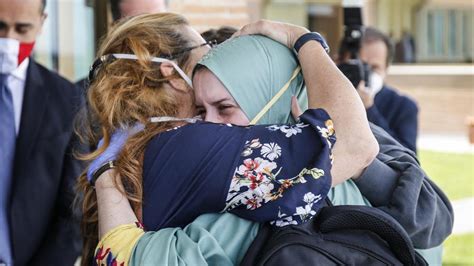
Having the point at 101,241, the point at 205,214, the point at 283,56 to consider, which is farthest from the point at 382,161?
the point at 101,241

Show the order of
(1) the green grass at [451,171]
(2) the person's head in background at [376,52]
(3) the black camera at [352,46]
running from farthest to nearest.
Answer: (1) the green grass at [451,171]
(2) the person's head in background at [376,52]
(3) the black camera at [352,46]

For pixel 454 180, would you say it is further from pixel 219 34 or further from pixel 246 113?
pixel 246 113

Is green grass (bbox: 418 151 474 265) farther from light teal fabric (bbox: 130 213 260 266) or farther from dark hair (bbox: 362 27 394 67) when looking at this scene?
light teal fabric (bbox: 130 213 260 266)

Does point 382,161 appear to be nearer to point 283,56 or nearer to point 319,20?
point 283,56

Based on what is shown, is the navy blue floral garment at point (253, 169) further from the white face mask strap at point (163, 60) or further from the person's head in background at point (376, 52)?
the person's head in background at point (376, 52)

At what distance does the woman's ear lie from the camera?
2.18 meters

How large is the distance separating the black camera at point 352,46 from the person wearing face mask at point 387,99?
2.19 feet

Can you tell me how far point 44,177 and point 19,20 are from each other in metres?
0.60

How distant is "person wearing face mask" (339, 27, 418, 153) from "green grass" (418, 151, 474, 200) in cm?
540

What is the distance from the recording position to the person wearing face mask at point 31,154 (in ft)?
10.3

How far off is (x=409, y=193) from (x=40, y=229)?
5.30 ft

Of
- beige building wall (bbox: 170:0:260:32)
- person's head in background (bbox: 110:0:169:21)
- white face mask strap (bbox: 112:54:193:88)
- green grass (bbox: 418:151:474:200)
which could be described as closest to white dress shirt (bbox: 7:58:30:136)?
person's head in background (bbox: 110:0:169:21)

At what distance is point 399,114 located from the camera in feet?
16.5

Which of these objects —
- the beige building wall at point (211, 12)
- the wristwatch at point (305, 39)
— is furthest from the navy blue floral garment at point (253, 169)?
the beige building wall at point (211, 12)
